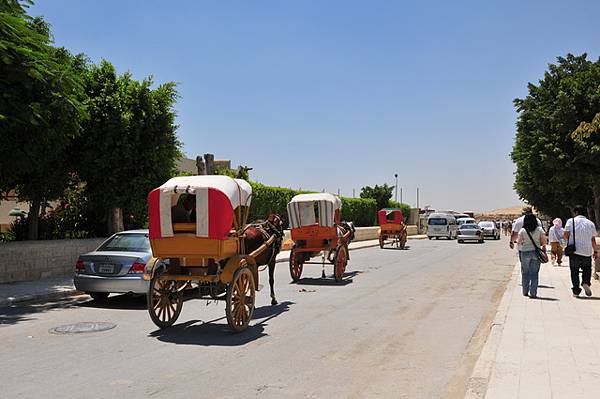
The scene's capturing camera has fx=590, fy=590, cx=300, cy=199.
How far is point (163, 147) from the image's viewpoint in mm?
18875

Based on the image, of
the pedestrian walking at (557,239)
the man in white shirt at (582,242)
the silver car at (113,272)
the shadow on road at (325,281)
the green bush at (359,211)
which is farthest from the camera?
the green bush at (359,211)

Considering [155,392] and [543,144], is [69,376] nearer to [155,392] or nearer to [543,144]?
[155,392]

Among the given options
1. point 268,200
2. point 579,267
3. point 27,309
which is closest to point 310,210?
point 579,267

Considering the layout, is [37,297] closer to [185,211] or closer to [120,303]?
[120,303]

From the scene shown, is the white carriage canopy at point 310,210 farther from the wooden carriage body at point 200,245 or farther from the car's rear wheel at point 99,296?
the wooden carriage body at point 200,245

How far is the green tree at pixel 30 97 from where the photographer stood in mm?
11797

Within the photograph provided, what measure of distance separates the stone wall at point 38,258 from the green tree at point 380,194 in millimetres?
46010

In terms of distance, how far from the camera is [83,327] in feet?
31.2

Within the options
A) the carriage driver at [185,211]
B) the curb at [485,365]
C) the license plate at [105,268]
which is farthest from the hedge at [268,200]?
the curb at [485,365]

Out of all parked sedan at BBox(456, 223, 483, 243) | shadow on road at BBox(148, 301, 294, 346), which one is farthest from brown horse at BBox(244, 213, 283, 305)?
parked sedan at BBox(456, 223, 483, 243)

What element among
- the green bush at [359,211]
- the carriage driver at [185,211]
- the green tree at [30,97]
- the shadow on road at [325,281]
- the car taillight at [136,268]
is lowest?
the shadow on road at [325,281]

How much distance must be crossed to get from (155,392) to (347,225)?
42.9 ft

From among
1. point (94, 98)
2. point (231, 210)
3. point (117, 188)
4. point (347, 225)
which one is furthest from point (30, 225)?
point (231, 210)

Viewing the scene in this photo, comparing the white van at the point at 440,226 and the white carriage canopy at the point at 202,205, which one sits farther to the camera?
the white van at the point at 440,226
